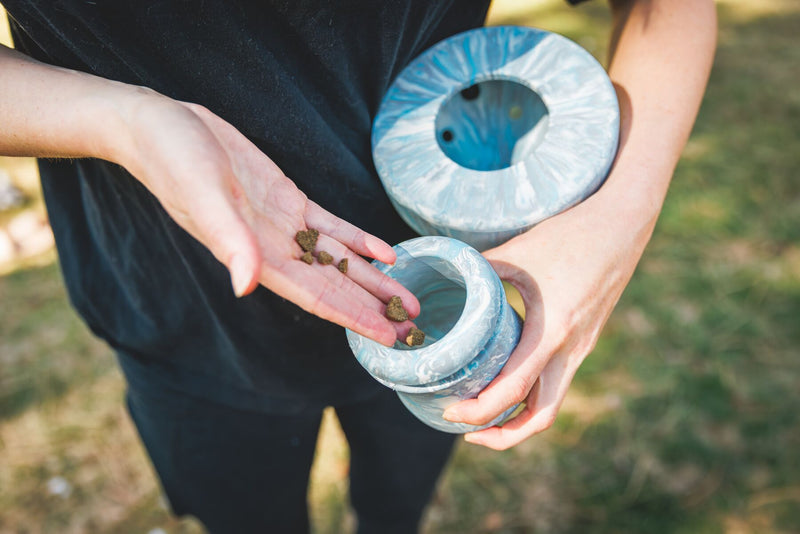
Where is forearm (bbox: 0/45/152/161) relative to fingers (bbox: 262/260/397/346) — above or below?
above

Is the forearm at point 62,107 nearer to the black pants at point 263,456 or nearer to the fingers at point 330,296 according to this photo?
the fingers at point 330,296

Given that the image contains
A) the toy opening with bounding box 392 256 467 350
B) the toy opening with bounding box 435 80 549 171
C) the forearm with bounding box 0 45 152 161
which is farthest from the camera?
the toy opening with bounding box 435 80 549 171

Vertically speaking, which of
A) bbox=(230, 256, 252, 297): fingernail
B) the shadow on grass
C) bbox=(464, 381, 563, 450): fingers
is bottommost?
the shadow on grass

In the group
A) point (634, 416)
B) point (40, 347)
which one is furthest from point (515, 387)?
point (40, 347)

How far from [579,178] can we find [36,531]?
7.70 feet

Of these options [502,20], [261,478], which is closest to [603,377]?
[261,478]

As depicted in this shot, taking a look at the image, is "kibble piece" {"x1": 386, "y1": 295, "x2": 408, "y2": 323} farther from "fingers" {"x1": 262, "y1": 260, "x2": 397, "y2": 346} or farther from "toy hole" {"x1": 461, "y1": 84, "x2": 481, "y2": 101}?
"toy hole" {"x1": 461, "y1": 84, "x2": 481, "y2": 101}

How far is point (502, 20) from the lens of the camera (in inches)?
176

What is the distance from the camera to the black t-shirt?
0.80 m

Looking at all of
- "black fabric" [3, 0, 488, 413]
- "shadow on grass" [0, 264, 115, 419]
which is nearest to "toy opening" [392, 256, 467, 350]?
"black fabric" [3, 0, 488, 413]

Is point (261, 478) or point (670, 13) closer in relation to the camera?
point (670, 13)

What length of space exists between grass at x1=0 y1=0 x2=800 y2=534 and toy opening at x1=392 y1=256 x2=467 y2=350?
1.25 m

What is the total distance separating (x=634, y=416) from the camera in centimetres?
228

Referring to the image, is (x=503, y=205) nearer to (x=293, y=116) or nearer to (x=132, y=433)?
(x=293, y=116)
